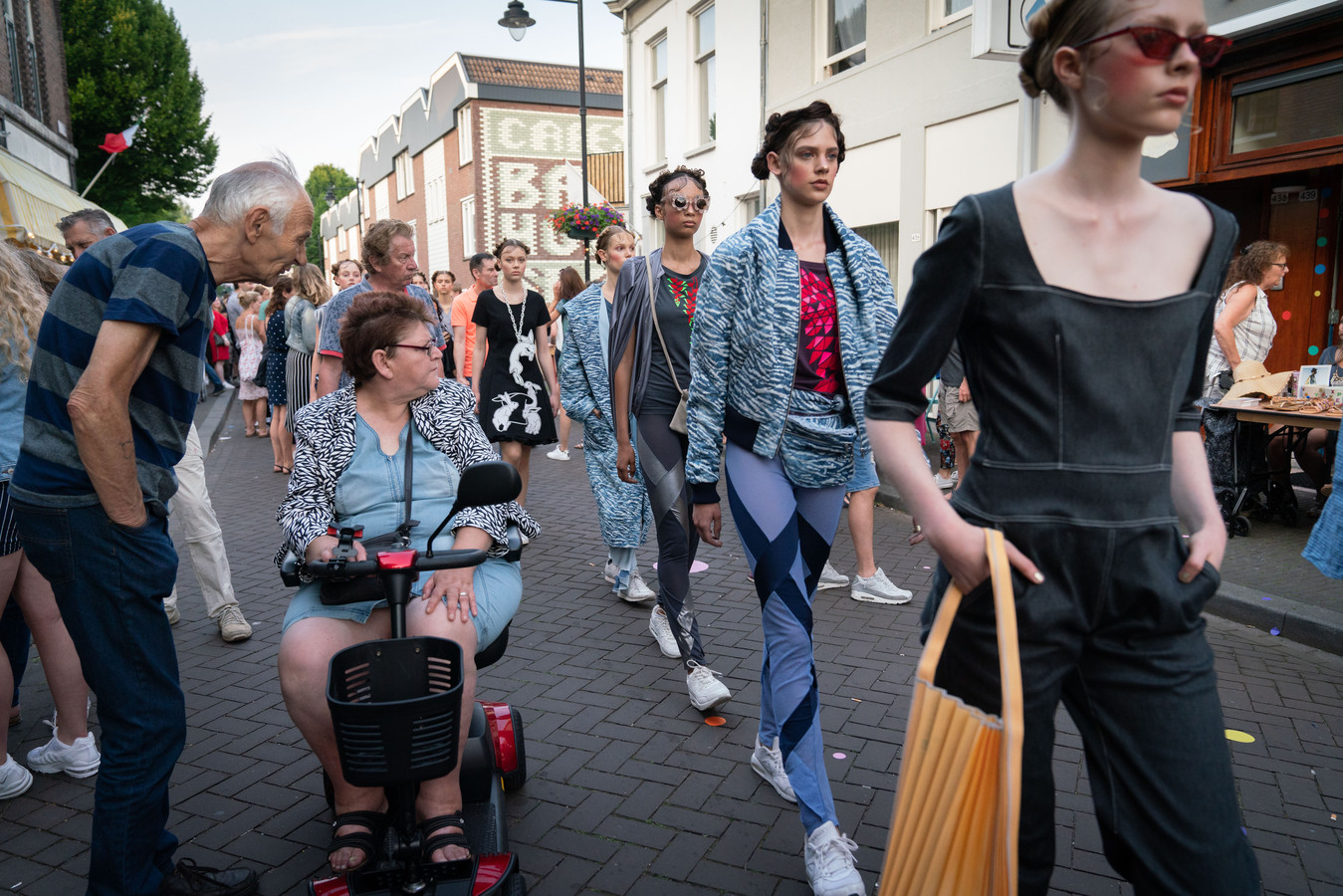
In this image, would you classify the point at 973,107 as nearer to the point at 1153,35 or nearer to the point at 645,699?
the point at 645,699

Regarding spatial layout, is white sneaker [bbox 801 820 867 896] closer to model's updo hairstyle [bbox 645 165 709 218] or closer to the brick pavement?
the brick pavement

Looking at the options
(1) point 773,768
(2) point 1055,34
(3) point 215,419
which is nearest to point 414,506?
(1) point 773,768

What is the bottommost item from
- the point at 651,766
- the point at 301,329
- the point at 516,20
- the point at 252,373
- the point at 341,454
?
the point at 651,766

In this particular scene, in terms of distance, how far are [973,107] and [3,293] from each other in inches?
397

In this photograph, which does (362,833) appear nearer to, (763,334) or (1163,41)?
(763,334)

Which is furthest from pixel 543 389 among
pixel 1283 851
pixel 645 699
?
pixel 1283 851

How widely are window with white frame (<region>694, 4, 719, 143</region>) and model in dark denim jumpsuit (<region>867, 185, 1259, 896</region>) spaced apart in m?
16.6

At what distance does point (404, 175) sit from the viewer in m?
51.3

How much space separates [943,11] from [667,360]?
916 centimetres

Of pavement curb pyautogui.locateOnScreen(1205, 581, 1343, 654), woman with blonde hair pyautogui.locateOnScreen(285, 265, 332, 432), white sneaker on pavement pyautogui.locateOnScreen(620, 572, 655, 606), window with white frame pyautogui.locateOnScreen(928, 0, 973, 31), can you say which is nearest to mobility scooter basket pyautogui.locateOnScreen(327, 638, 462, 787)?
white sneaker on pavement pyautogui.locateOnScreen(620, 572, 655, 606)

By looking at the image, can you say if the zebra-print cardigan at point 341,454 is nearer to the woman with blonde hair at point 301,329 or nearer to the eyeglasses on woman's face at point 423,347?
the eyeglasses on woman's face at point 423,347

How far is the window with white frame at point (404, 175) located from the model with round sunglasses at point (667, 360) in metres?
47.9

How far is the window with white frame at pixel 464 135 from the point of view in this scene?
37.8 m

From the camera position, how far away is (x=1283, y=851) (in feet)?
9.40
